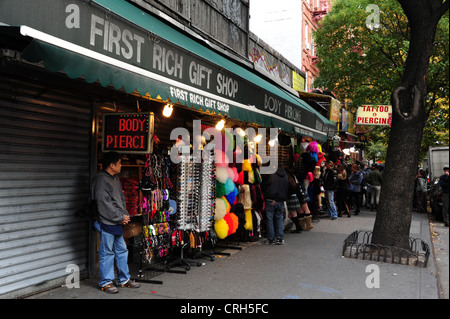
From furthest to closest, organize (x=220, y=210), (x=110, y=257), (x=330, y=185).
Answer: (x=330, y=185)
(x=220, y=210)
(x=110, y=257)

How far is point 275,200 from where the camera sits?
372 inches

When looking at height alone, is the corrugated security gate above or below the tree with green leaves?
below

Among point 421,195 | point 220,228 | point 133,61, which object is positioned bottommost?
point 220,228

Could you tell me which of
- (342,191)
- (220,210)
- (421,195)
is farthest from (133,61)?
(421,195)

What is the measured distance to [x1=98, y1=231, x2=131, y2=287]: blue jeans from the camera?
18.6ft

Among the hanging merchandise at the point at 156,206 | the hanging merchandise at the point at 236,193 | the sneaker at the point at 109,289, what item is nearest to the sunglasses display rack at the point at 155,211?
the hanging merchandise at the point at 156,206

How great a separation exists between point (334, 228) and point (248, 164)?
4.72 metres

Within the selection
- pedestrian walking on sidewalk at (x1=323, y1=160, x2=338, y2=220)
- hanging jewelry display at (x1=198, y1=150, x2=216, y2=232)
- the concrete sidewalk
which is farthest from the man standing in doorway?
pedestrian walking on sidewalk at (x1=323, y1=160, x2=338, y2=220)

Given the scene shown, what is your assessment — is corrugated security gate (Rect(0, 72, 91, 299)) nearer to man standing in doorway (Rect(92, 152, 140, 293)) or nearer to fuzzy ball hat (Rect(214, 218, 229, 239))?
man standing in doorway (Rect(92, 152, 140, 293))

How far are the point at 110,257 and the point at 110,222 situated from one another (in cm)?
51

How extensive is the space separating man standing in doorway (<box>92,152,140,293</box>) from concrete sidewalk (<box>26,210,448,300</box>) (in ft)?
0.71

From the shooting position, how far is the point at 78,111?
240 inches

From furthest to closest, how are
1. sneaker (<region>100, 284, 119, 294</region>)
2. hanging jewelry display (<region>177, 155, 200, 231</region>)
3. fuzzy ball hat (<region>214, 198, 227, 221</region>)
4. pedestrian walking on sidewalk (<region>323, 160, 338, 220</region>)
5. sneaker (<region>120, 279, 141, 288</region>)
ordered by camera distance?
pedestrian walking on sidewalk (<region>323, 160, 338, 220</region>) → fuzzy ball hat (<region>214, 198, 227, 221</region>) → hanging jewelry display (<region>177, 155, 200, 231</region>) → sneaker (<region>120, 279, 141, 288</region>) → sneaker (<region>100, 284, 119, 294</region>)

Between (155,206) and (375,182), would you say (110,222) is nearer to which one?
(155,206)
